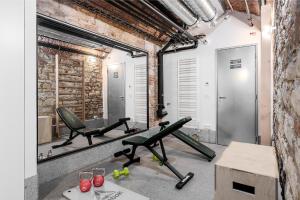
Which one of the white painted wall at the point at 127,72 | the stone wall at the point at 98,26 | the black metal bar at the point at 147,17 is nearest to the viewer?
the stone wall at the point at 98,26

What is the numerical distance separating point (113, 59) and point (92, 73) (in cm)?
64

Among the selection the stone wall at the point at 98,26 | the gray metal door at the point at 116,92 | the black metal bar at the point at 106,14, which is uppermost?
the black metal bar at the point at 106,14

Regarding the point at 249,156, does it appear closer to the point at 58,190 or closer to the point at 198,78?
the point at 58,190

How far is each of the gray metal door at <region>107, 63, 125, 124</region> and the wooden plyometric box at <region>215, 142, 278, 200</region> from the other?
3325mm

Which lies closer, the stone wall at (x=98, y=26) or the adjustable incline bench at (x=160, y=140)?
the adjustable incline bench at (x=160, y=140)

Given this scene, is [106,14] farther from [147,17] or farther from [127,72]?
[127,72]

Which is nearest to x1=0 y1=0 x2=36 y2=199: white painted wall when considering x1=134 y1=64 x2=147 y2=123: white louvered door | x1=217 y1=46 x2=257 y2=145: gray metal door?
x1=134 y1=64 x2=147 y2=123: white louvered door

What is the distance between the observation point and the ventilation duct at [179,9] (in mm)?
3156

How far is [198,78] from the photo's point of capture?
16.0 ft

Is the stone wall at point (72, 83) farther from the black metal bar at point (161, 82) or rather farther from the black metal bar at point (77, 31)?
the black metal bar at point (161, 82)

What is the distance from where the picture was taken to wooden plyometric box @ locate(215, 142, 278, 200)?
1.52 metres

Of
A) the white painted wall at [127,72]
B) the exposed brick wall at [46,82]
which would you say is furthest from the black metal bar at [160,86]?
the exposed brick wall at [46,82]

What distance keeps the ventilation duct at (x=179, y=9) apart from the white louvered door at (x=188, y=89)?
4.60 ft

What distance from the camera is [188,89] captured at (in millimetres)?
5066
